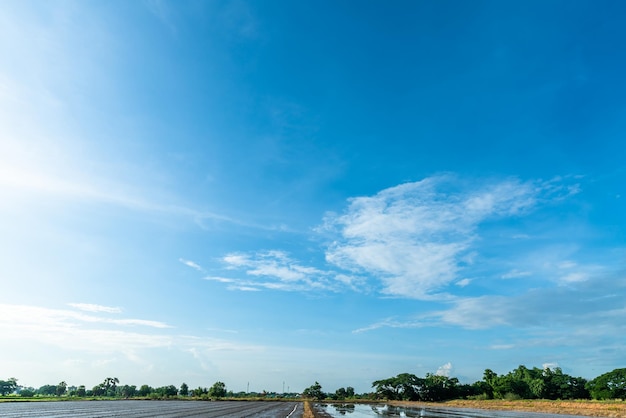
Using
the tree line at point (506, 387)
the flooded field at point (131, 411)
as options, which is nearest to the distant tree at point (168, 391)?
the tree line at point (506, 387)

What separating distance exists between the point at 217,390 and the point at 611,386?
14072 centimetres

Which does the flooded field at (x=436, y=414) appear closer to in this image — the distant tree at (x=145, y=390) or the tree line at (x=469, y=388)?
the tree line at (x=469, y=388)

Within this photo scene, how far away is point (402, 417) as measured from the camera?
61.2m

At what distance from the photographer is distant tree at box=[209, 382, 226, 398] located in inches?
6395

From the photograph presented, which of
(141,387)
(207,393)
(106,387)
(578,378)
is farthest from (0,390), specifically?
(578,378)

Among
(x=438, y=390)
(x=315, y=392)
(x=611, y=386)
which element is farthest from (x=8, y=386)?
(x=611, y=386)

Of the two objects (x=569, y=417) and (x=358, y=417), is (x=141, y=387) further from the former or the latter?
(x=569, y=417)

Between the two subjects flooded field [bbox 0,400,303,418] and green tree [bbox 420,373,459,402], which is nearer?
flooded field [bbox 0,400,303,418]

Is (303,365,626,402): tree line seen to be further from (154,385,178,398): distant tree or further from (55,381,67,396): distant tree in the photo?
(55,381,67,396): distant tree

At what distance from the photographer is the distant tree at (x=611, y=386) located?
108688 mm

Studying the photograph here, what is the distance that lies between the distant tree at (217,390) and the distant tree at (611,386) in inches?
5330

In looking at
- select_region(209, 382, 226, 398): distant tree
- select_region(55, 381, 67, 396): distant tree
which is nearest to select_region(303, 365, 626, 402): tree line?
select_region(209, 382, 226, 398): distant tree

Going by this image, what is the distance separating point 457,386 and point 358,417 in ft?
368

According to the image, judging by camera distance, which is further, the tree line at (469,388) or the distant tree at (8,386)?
the distant tree at (8,386)
